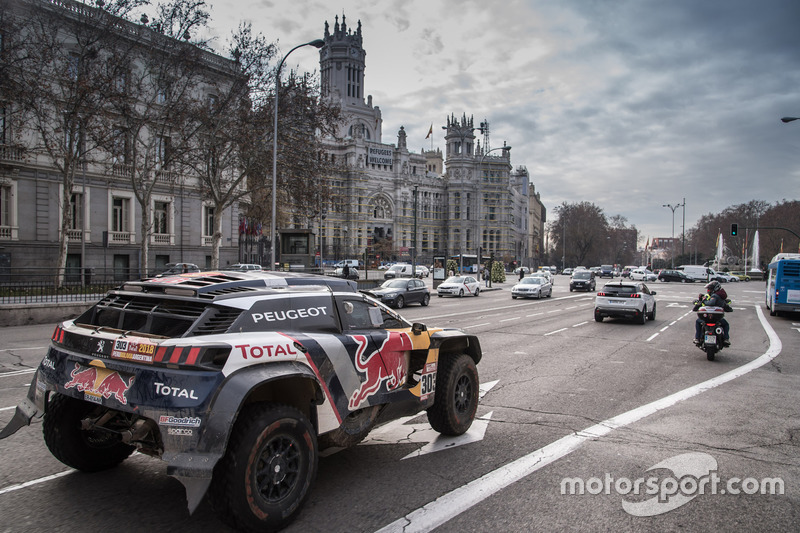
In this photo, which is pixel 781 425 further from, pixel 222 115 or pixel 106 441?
pixel 222 115

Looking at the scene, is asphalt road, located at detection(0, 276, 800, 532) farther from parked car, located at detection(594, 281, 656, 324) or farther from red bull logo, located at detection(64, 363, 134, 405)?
parked car, located at detection(594, 281, 656, 324)

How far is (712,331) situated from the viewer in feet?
37.3

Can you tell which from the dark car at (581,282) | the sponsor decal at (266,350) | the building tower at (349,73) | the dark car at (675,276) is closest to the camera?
the sponsor decal at (266,350)

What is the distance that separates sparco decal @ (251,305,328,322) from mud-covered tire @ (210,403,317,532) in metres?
0.67

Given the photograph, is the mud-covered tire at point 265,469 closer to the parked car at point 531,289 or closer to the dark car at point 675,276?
the parked car at point 531,289

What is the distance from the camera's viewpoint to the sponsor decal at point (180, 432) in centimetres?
328

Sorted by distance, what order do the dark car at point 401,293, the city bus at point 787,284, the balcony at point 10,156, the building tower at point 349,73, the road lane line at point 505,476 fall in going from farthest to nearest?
the building tower at point 349,73 < the balcony at point 10,156 < the dark car at point 401,293 < the city bus at point 787,284 < the road lane line at point 505,476

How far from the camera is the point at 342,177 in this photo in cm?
11512

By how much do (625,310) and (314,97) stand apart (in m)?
20.0

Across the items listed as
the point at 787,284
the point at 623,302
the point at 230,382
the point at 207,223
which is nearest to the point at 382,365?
the point at 230,382

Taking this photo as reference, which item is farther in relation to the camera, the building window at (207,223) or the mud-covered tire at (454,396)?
the building window at (207,223)

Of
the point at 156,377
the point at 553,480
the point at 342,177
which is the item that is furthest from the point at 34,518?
the point at 342,177

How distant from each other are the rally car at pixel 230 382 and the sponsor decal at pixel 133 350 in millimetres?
10

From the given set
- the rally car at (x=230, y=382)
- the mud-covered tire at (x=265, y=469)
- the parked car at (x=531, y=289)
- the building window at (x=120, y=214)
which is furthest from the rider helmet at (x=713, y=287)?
the building window at (x=120, y=214)
